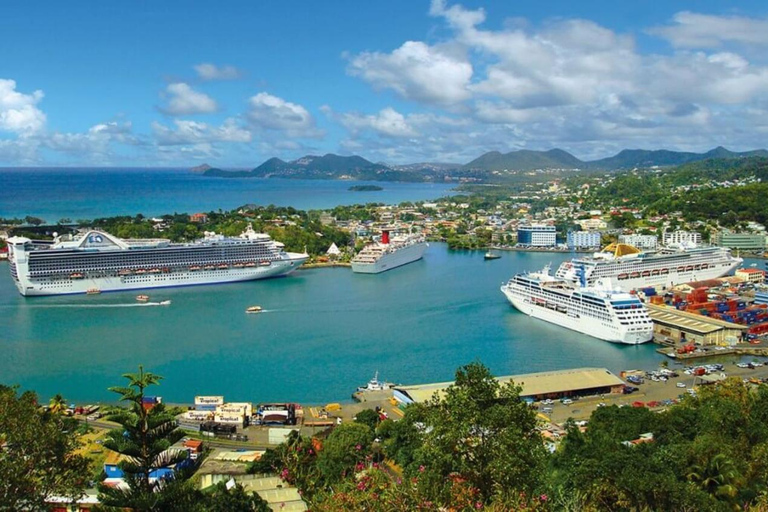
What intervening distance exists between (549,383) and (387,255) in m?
13.5

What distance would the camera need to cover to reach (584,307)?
14336 millimetres

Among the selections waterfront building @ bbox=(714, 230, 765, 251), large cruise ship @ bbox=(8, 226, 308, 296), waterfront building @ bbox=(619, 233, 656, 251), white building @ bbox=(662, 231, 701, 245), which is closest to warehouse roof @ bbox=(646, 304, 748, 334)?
large cruise ship @ bbox=(8, 226, 308, 296)

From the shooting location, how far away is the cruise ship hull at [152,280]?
18391 mm

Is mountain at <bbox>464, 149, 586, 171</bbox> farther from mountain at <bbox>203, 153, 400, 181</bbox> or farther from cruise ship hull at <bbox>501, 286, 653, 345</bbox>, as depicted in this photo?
cruise ship hull at <bbox>501, 286, 653, 345</bbox>

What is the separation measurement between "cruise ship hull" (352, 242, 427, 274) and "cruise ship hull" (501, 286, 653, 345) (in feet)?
22.3

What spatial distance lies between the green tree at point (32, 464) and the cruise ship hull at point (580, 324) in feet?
34.3

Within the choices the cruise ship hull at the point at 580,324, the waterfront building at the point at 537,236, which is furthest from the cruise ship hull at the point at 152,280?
the waterfront building at the point at 537,236

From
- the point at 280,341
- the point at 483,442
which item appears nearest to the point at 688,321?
the point at 280,341

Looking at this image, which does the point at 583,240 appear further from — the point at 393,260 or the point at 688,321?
the point at 688,321

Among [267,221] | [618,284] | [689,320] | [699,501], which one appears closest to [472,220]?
[267,221]

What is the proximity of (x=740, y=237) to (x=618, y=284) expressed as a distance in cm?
1146

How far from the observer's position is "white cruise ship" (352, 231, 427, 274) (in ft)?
74.8

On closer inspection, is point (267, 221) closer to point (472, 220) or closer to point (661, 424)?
point (472, 220)

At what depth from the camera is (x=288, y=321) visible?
49.5 feet
